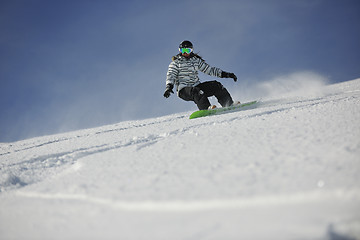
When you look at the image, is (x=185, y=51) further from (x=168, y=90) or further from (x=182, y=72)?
(x=168, y=90)

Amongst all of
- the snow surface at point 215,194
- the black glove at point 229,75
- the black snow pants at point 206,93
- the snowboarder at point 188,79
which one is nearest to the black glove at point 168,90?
the snowboarder at point 188,79

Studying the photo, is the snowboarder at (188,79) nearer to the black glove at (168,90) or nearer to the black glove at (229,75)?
the black glove at (168,90)

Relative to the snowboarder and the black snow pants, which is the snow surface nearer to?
the black snow pants

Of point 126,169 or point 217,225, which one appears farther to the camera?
point 126,169

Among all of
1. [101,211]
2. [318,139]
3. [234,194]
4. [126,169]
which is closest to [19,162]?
[126,169]

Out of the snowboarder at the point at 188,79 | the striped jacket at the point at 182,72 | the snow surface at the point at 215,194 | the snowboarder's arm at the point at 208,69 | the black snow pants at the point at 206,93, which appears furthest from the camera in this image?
the snowboarder's arm at the point at 208,69

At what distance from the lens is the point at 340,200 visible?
91cm

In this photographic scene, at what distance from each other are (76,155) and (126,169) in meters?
1.17

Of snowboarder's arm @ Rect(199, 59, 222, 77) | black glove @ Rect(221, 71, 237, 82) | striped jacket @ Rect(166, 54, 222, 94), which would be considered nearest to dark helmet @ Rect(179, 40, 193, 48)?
striped jacket @ Rect(166, 54, 222, 94)

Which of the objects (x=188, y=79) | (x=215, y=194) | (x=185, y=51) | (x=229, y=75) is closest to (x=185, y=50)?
(x=185, y=51)

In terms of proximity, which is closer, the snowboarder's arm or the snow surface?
the snow surface

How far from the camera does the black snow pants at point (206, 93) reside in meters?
5.00

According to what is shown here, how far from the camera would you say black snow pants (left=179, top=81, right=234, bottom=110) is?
5004 mm

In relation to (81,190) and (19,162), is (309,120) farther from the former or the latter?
(19,162)
